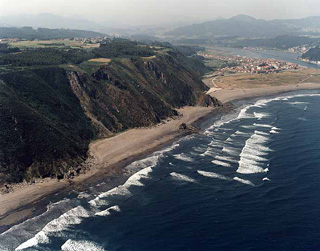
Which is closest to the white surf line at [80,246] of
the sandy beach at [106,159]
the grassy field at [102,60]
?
the sandy beach at [106,159]

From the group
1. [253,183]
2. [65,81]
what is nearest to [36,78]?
[65,81]

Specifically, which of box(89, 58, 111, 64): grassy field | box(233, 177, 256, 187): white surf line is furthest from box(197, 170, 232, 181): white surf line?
box(89, 58, 111, 64): grassy field

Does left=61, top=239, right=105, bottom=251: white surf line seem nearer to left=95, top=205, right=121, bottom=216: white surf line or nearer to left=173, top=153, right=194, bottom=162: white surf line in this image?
left=95, top=205, right=121, bottom=216: white surf line

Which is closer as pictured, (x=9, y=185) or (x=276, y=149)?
(x=9, y=185)

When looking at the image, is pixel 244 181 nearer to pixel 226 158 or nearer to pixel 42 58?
pixel 226 158

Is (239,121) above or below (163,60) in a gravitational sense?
below

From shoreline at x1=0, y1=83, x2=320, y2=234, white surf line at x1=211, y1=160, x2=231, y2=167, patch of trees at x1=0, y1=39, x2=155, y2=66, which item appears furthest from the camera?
patch of trees at x1=0, y1=39, x2=155, y2=66

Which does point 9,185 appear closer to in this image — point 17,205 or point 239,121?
point 17,205
